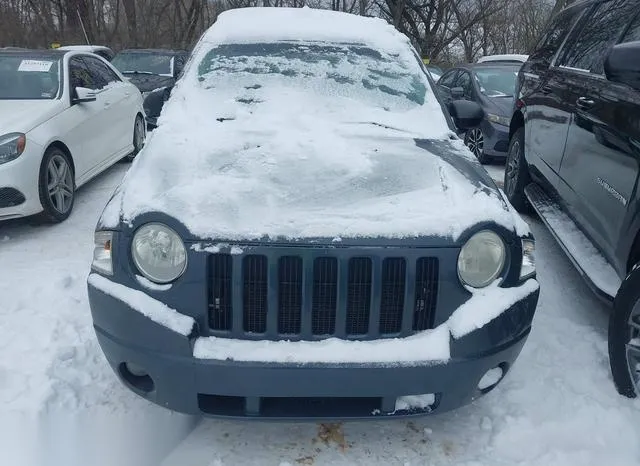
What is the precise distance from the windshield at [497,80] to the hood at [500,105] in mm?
262

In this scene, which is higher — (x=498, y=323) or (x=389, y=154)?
(x=389, y=154)

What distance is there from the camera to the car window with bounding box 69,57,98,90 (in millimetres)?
6329

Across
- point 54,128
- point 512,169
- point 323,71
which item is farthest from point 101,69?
point 512,169

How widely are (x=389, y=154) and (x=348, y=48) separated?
1456mm

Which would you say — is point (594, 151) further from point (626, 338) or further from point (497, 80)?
point (497, 80)

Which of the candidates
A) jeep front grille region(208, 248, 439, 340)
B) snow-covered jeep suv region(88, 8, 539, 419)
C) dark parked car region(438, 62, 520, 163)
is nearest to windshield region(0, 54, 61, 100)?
snow-covered jeep suv region(88, 8, 539, 419)

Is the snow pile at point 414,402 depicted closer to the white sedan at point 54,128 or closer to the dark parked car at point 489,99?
the white sedan at point 54,128

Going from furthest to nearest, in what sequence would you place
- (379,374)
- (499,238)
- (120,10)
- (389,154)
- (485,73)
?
(120,10) → (485,73) → (389,154) → (499,238) → (379,374)

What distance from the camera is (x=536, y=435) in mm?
2779

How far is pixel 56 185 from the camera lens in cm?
550

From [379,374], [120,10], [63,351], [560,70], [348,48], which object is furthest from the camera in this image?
[120,10]

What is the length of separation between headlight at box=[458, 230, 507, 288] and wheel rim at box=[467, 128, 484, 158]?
6255 millimetres

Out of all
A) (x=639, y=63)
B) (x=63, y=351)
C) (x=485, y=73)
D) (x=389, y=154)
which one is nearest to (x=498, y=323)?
(x=389, y=154)

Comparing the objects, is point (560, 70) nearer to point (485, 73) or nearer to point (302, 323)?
point (302, 323)
